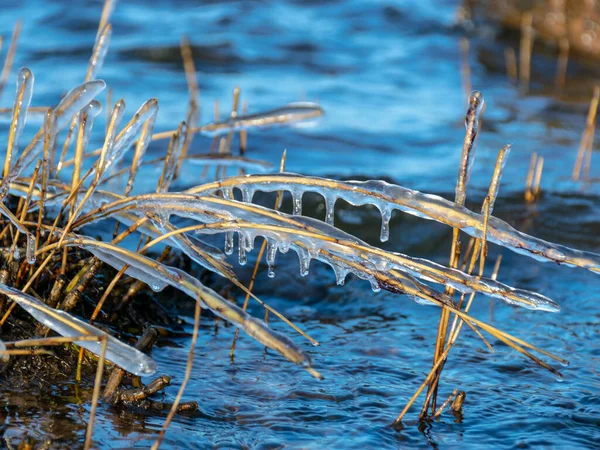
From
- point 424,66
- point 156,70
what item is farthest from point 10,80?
point 424,66

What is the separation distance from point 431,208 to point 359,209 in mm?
3104

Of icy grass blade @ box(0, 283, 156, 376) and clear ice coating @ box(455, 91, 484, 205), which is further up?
clear ice coating @ box(455, 91, 484, 205)

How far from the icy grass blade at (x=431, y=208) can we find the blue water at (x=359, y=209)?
0.73 metres

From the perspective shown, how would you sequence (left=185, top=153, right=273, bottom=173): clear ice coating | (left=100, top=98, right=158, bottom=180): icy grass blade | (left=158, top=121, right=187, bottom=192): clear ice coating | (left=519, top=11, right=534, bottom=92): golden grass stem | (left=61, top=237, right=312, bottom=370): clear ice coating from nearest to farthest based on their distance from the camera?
(left=61, top=237, right=312, bottom=370): clear ice coating < (left=100, top=98, right=158, bottom=180): icy grass blade < (left=158, top=121, right=187, bottom=192): clear ice coating < (left=185, top=153, right=273, bottom=173): clear ice coating < (left=519, top=11, right=534, bottom=92): golden grass stem

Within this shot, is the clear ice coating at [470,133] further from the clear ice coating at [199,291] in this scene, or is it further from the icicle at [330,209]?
the clear ice coating at [199,291]

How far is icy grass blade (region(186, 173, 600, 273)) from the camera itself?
2.09m

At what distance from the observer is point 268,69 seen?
8992mm

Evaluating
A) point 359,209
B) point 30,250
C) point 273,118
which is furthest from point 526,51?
point 30,250

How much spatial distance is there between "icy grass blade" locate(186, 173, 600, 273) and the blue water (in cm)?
73

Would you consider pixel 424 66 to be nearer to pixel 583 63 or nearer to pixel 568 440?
pixel 583 63

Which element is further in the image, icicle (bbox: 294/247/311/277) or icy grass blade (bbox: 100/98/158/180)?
icy grass blade (bbox: 100/98/158/180)

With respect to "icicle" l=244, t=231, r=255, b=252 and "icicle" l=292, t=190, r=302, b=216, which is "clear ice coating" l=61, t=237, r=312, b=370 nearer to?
"icicle" l=244, t=231, r=255, b=252

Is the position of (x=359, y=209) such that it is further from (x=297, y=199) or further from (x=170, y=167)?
(x=297, y=199)

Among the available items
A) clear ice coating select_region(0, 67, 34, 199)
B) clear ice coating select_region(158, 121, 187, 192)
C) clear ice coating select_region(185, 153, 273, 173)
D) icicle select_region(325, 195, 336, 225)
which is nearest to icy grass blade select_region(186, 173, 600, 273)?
icicle select_region(325, 195, 336, 225)
